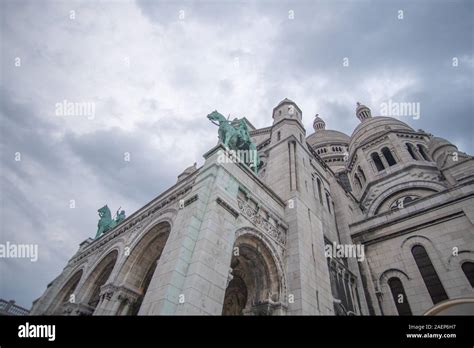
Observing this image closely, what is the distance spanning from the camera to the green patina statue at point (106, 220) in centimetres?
2106

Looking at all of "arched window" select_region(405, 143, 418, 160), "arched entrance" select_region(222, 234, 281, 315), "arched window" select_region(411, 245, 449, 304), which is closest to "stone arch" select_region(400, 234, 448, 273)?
"arched window" select_region(411, 245, 449, 304)

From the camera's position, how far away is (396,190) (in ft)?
79.4

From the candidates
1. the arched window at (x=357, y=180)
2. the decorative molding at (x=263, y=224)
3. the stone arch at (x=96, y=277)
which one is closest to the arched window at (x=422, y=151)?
the arched window at (x=357, y=180)

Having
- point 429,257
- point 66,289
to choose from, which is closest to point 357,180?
point 429,257

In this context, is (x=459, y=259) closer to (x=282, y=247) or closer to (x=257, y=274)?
(x=282, y=247)

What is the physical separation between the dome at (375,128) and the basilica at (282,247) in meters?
6.60

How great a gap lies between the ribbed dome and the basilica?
6618 millimetres

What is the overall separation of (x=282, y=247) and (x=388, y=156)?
2194 cm

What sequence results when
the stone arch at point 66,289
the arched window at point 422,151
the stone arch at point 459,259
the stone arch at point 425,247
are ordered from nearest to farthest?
the stone arch at point 459,259, the stone arch at point 425,247, the stone arch at point 66,289, the arched window at point 422,151

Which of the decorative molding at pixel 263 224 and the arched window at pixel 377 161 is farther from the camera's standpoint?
the arched window at pixel 377 161

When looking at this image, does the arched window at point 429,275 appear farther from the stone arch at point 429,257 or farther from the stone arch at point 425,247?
the stone arch at point 425,247

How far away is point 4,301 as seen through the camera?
25.1m
